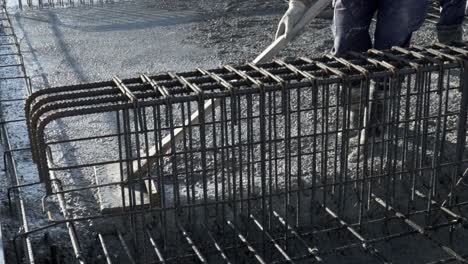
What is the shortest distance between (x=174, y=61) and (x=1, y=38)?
7.27ft

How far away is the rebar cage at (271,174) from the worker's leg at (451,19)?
4.70ft

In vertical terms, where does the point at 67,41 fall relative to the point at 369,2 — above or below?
below

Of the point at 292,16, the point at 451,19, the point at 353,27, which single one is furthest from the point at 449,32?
the point at 292,16

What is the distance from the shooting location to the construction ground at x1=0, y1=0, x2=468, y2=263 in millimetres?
3195

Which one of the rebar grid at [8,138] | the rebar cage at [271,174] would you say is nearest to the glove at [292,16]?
the rebar cage at [271,174]

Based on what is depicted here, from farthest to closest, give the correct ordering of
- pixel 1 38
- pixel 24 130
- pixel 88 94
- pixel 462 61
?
pixel 1 38 < pixel 24 130 < pixel 462 61 < pixel 88 94

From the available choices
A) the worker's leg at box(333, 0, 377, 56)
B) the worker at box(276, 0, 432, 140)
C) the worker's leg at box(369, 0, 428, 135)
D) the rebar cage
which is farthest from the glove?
the rebar cage

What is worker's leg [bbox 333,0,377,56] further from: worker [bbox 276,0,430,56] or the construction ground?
the construction ground

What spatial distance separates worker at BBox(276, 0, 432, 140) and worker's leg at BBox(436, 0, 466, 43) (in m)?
0.87

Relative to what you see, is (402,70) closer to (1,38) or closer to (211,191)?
(211,191)

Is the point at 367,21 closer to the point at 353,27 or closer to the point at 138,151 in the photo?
the point at 353,27

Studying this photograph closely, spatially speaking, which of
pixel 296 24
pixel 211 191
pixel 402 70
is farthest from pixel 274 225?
pixel 296 24

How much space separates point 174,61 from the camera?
6.41 m

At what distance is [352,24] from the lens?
443 centimetres
